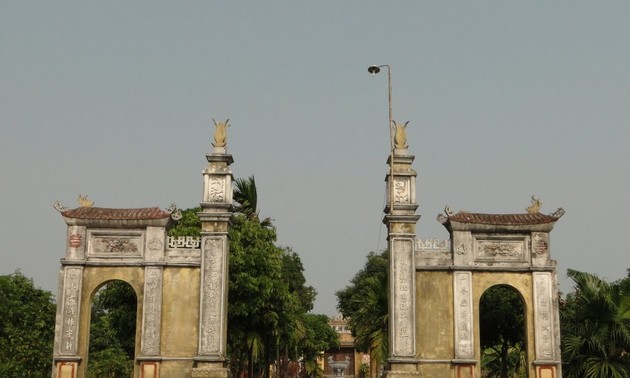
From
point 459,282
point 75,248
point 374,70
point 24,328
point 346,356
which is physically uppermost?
point 374,70

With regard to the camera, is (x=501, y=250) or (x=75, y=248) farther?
(x=501, y=250)

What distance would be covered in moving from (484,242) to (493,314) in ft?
22.5

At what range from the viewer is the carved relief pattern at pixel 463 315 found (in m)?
19.0

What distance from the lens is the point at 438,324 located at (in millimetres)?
19312

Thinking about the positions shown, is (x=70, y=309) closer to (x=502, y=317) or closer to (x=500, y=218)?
(x=500, y=218)

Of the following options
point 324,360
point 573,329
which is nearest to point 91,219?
point 573,329

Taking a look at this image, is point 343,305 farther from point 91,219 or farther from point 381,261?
point 91,219

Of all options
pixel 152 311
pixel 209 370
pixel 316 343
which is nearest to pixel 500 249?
pixel 209 370

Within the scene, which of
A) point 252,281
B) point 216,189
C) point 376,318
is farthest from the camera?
point 252,281

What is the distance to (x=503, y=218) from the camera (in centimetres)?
1978

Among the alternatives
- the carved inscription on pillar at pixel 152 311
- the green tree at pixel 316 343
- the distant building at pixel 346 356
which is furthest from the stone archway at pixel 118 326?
the distant building at pixel 346 356

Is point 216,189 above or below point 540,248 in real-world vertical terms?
above

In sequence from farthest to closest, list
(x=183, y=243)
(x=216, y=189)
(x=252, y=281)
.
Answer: (x=252, y=281) < (x=216, y=189) < (x=183, y=243)

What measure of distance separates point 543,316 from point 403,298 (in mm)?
3633
